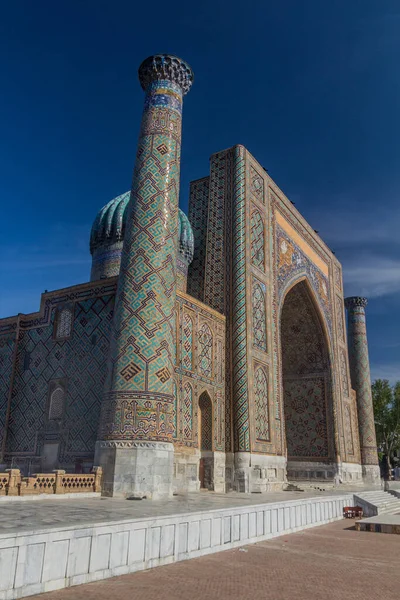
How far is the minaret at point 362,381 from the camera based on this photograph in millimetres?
18656

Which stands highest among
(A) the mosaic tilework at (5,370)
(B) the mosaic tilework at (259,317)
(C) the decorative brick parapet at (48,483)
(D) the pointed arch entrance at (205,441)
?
(B) the mosaic tilework at (259,317)

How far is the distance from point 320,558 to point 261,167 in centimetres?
1120

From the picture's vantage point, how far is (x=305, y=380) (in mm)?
16531

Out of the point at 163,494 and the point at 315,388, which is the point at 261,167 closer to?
the point at 315,388

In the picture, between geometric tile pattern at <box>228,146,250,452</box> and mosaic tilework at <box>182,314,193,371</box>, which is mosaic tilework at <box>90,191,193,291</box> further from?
mosaic tilework at <box>182,314,193,371</box>

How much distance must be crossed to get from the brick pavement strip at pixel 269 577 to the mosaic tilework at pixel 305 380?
10.8m

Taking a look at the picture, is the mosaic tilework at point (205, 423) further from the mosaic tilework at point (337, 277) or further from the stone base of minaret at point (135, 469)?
the mosaic tilework at point (337, 277)

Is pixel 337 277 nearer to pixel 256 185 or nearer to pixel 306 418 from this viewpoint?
pixel 306 418

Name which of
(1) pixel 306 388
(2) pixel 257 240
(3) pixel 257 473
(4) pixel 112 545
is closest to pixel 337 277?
(1) pixel 306 388

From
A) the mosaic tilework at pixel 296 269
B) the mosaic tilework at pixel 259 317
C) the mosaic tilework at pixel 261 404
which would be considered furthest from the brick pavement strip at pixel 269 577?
the mosaic tilework at pixel 296 269

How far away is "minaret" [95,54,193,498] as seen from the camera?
7.24 m

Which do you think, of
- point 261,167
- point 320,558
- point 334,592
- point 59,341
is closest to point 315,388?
point 261,167

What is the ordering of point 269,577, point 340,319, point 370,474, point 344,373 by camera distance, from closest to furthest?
point 269,577, point 344,373, point 340,319, point 370,474

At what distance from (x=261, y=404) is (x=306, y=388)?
5470 millimetres
